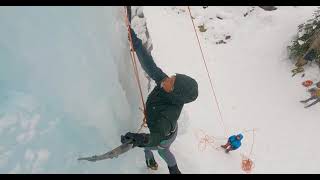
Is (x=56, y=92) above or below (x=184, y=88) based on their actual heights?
above

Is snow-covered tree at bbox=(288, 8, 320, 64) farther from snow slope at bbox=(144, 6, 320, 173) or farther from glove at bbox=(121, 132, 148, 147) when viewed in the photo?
glove at bbox=(121, 132, 148, 147)

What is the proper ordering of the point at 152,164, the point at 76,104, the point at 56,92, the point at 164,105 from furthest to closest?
Answer: the point at 152,164
the point at 76,104
the point at 56,92
the point at 164,105

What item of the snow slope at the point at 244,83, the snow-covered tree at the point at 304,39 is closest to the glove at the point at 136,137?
the snow slope at the point at 244,83

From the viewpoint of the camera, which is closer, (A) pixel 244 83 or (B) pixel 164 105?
(B) pixel 164 105

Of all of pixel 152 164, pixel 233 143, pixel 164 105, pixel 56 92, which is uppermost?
pixel 56 92

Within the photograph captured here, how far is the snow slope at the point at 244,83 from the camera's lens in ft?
29.8

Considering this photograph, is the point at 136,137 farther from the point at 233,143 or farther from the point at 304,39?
the point at 304,39

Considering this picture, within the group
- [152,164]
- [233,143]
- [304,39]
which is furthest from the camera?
[304,39]

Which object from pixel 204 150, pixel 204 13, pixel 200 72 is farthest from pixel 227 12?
pixel 204 150

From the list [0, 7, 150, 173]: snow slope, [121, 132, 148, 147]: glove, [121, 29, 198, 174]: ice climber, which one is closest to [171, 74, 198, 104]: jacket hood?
[121, 29, 198, 174]: ice climber

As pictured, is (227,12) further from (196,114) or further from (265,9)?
(196,114)

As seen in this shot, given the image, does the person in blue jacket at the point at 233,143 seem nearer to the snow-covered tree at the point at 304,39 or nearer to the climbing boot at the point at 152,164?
the climbing boot at the point at 152,164

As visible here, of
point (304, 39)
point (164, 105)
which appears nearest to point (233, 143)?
point (164, 105)

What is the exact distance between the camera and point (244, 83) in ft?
39.5
